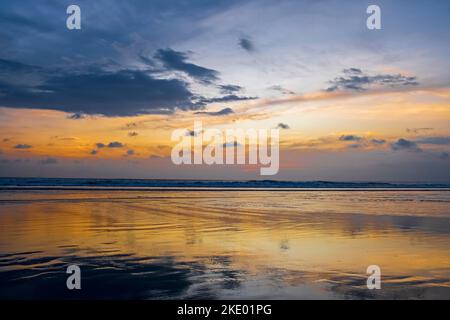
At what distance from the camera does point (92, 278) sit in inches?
320

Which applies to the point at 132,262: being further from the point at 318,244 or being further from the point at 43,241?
the point at 318,244

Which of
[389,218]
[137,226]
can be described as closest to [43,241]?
[137,226]

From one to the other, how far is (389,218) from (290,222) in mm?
5267

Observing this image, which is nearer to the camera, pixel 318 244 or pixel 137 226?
pixel 318 244

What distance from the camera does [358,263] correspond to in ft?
31.5
